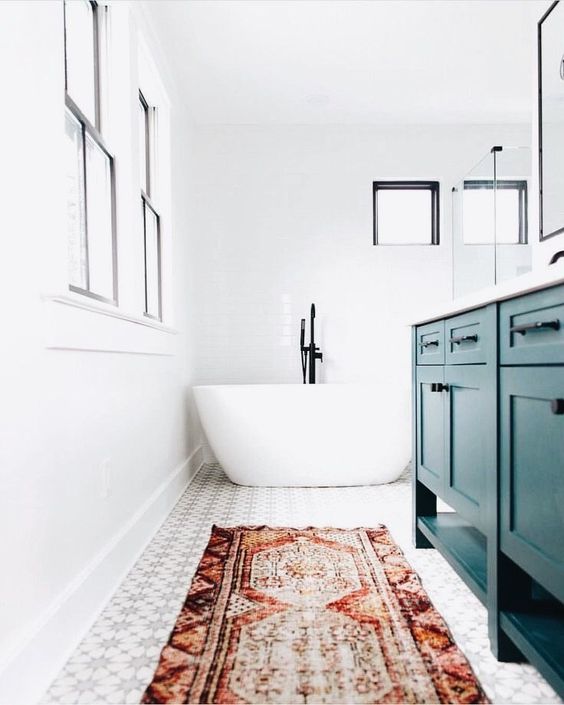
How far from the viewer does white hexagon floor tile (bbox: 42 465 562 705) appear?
1.35m

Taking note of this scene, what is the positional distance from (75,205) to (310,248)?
8.31ft

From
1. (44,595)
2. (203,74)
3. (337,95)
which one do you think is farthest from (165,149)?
(44,595)

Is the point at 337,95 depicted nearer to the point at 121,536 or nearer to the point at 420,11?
the point at 420,11

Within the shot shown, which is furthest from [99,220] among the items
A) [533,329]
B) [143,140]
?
[533,329]

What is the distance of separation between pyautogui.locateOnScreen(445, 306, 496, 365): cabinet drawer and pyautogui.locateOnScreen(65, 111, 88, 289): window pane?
1.26 meters

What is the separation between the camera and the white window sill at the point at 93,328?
147cm

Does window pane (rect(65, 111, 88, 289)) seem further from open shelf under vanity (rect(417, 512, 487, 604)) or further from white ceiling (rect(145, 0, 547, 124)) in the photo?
open shelf under vanity (rect(417, 512, 487, 604))

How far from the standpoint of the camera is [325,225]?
4.41 meters

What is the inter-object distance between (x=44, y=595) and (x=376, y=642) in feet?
2.73

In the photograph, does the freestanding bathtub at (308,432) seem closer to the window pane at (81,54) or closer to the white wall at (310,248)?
the white wall at (310,248)

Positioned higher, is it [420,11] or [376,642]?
[420,11]

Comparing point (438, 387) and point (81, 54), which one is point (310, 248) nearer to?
point (81, 54)

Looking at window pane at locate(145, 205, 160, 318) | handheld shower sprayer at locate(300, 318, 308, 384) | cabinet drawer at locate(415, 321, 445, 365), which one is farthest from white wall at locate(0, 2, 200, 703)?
handheld shower sprayer at locate(300, 318, 308, 384)

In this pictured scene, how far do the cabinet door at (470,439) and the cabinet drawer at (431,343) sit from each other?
4.3 inches
